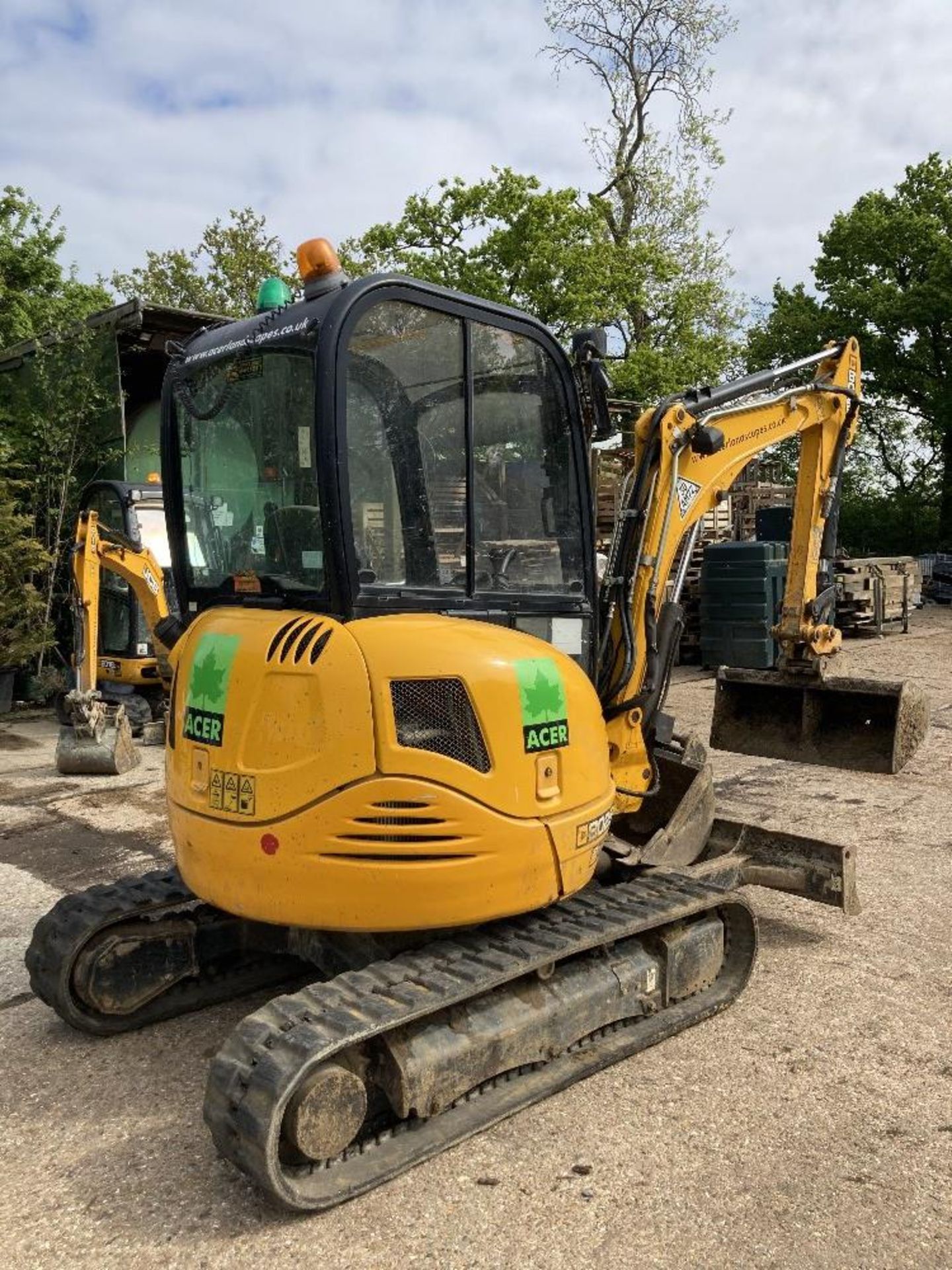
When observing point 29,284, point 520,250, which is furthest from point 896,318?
point 29,284

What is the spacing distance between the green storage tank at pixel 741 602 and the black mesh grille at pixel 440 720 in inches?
442

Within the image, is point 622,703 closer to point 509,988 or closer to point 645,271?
point 509,988

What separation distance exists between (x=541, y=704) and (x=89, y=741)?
6.48 metres

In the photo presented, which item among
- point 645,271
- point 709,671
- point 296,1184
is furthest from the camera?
point 645,271

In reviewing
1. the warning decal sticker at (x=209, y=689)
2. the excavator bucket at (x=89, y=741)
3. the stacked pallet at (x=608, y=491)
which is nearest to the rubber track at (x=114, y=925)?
the warning decal sticker at (x=209, y=689)

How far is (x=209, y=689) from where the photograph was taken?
3.64 m

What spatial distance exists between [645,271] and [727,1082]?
68.5 feet

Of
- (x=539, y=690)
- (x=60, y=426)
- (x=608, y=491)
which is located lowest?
(x=539, y=690)

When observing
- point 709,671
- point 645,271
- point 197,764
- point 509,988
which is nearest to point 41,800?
point 197,764

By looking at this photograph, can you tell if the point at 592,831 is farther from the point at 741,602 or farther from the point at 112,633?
the point at 741,602

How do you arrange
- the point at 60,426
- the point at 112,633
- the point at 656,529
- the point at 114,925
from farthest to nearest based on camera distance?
the point at 60,426 < the point at 112,633 < the point at 656,529 < the point at 114,925

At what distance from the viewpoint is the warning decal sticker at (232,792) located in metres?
3.45

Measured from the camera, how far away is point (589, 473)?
4.22 m

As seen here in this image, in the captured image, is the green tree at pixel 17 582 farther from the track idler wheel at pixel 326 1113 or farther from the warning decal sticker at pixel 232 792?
the track idler wheel at pixel 326 1113
